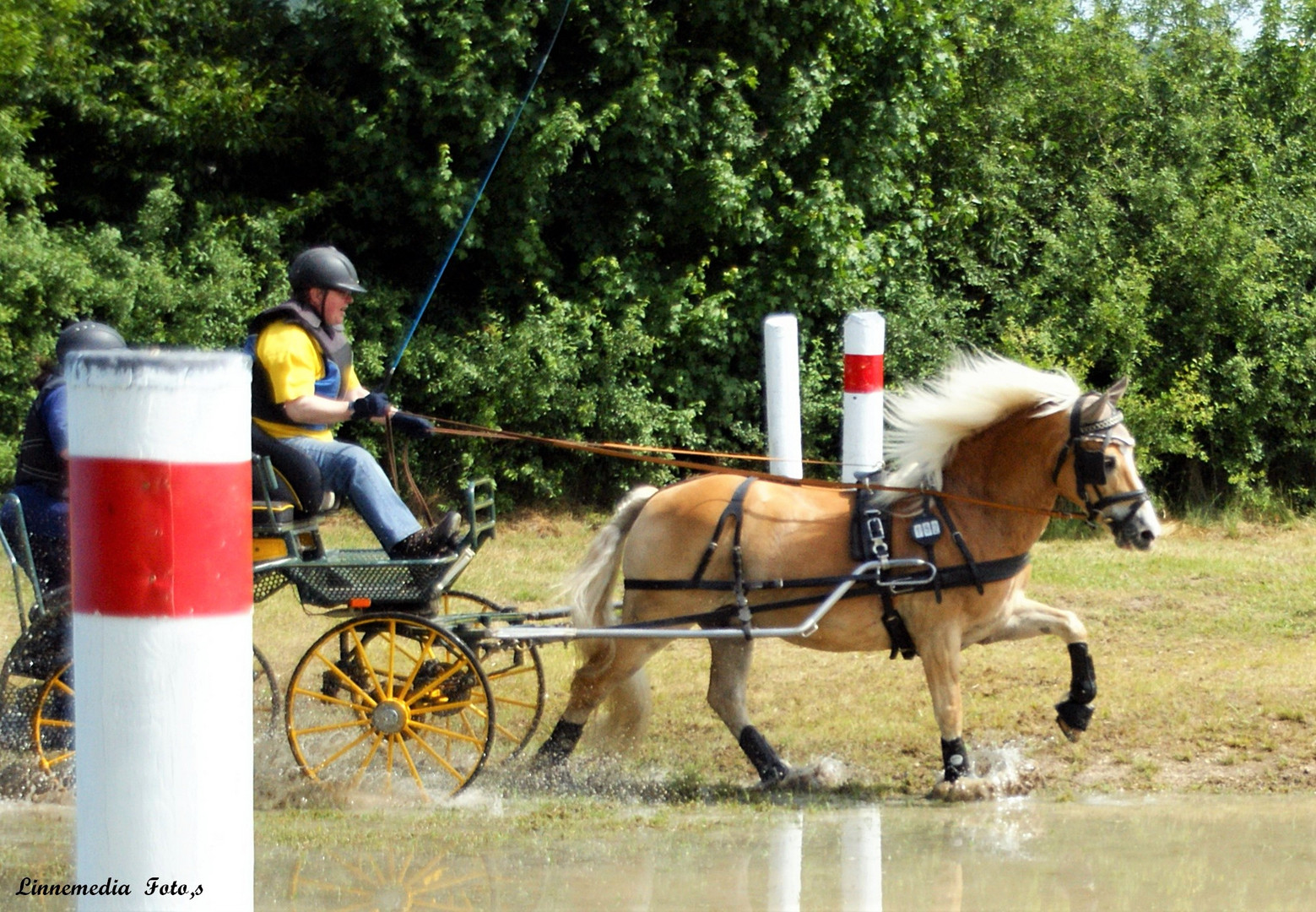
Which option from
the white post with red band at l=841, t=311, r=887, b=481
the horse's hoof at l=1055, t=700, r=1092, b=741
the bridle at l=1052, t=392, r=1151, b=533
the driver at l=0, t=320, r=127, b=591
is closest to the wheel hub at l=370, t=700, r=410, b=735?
the driver at l=0, t=320, r=127, b=591

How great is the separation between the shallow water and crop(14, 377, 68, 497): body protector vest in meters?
1.56

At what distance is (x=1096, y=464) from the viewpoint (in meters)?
6.02

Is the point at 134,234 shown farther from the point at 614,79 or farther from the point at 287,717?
the point at 287,717

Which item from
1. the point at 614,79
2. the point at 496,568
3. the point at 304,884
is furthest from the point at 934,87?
the point at 304,884

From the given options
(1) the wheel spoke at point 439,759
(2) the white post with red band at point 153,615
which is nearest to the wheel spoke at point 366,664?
(1) the wheel spoke at point 439,759

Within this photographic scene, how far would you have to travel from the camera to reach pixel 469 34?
11.6m

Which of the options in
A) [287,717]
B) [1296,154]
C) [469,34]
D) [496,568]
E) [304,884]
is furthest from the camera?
[1296,154]

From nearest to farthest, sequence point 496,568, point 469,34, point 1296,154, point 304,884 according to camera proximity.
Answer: point 304,884 < point 496,568 < point 469,34 < point 1296,154

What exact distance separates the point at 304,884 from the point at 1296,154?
42.0 feet

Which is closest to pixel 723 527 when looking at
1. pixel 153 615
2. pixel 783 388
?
pixel 783 388

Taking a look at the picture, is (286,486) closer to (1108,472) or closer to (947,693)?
(947,693)

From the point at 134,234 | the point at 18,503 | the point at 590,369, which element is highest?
the point at 134,234

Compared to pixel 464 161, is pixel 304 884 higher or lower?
lower

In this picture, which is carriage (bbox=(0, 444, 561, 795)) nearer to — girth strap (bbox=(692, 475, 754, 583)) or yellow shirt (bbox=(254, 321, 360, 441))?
yellow shirt (bbox=(254, 321, 360, 441))
